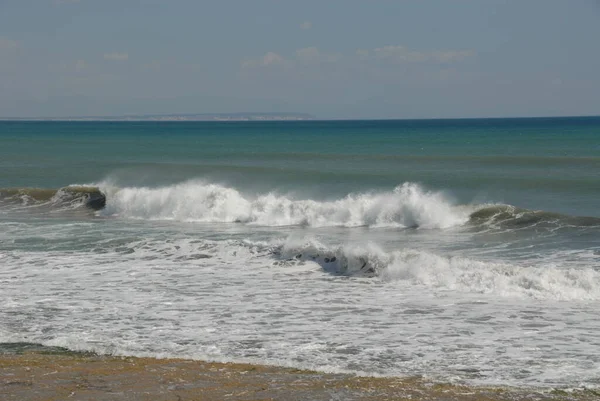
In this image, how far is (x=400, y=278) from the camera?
1551cm

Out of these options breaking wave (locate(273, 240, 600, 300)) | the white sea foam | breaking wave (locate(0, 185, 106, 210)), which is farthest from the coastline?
breaking wave (locate(0, 185, 106, 210))

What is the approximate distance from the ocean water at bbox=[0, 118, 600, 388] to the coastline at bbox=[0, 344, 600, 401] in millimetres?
457

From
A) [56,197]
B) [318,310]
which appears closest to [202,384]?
[318,310]

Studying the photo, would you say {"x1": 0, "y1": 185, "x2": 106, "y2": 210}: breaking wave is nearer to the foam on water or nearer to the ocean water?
the ocean water

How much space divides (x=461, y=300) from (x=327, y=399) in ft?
19.2

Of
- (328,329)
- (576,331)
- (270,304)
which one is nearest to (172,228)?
(270,304)

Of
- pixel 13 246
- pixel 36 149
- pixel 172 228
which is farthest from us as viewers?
pixel 36 149

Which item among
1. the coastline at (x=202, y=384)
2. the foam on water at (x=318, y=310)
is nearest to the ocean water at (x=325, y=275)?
the foam on water at (x=318, y=310)

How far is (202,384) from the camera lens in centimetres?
862

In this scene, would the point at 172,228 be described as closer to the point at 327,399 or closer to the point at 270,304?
the point at 270,304

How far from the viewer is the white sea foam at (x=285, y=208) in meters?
24.5

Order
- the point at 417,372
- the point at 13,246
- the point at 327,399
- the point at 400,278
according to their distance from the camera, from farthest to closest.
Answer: the point at 13,246, the point at 400,278, the point at 417,372, the point at 327,399

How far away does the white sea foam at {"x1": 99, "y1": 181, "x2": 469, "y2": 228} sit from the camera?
2452 cm

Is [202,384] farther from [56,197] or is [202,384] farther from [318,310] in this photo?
[56,197]
